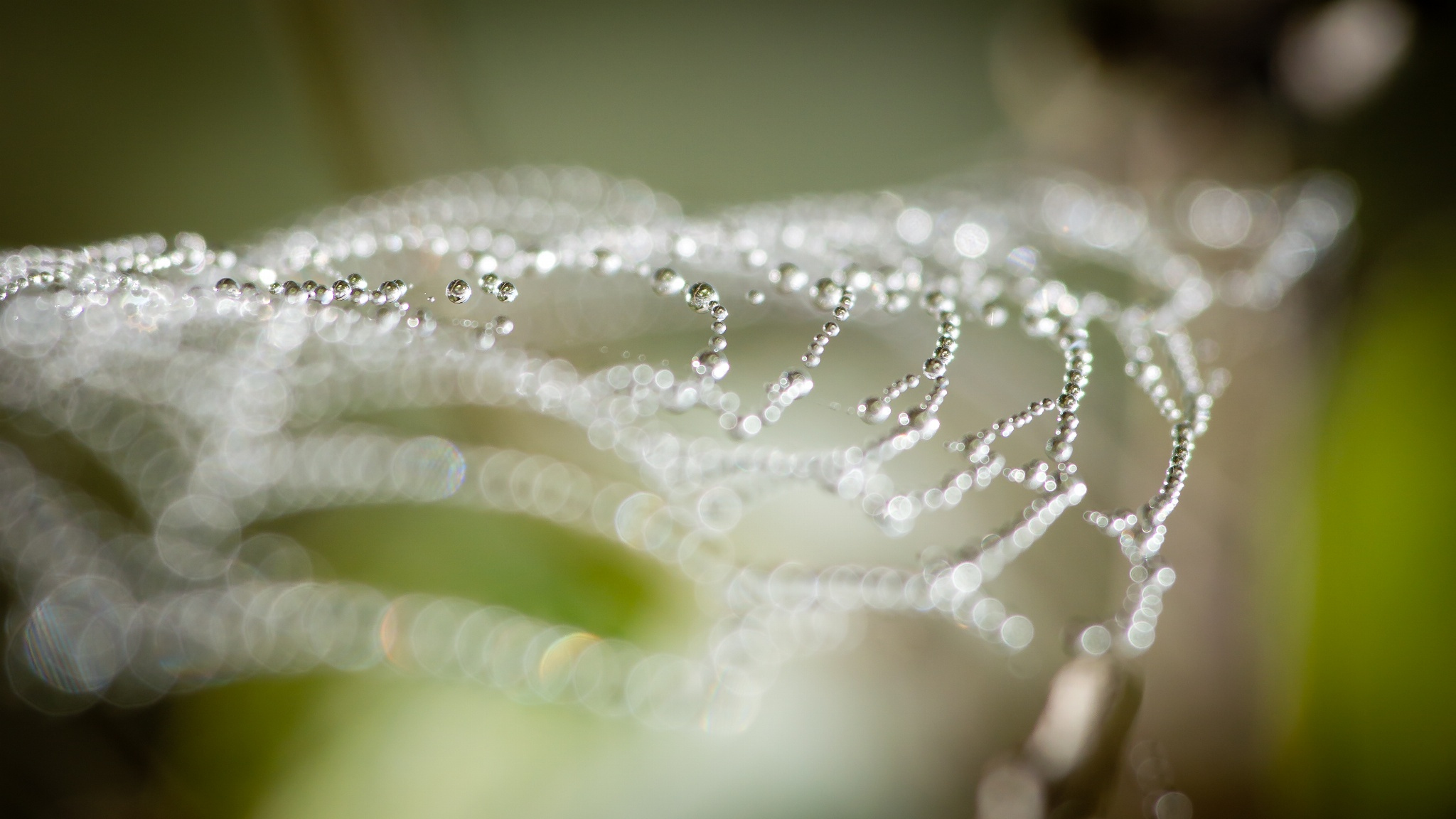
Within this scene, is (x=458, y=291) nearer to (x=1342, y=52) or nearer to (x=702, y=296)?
(x=702, y=296)

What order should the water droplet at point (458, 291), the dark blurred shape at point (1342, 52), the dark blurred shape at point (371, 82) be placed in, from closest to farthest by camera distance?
the water droplet at point (458, 291) → the dark blurred shape at point (1342, 52) → the dark blurred shape at point (371, 82)

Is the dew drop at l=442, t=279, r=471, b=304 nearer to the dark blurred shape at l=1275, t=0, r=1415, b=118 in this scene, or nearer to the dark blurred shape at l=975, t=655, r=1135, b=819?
the dark blurred shape at l=975, t=655, r=1135, b=819

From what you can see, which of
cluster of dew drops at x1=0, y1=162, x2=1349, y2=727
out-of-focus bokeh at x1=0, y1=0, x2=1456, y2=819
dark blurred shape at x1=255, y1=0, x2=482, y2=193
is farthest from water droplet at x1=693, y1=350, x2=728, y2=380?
dark blurred shape at x1=255, y1=0, x2=482, y2=193

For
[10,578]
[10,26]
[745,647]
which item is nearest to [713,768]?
[745,647]

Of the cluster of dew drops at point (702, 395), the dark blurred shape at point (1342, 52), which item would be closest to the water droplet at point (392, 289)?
the cluster of dew drops at point (702, 395)

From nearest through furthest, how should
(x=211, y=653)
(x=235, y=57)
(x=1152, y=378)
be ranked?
(x=1152, y=378)
(x=211, y=653)
(x=235, y=57)

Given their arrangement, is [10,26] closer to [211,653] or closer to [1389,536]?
[211,653]

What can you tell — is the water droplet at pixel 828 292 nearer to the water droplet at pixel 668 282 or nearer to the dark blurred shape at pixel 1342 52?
the water droplet at pixel 668 282

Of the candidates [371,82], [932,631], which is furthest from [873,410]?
[371,82]

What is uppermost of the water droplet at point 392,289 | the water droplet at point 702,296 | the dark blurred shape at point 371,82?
the dark blurred shape at point 371,82
